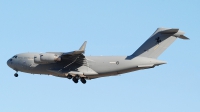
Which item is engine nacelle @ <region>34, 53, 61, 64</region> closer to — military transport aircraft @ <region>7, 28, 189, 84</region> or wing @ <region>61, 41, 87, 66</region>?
military transport aircraft @ <region>7, 28, 189, 84</region>

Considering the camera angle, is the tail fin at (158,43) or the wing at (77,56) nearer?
the wing at (77,56)

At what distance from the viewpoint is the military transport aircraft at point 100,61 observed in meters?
37.9

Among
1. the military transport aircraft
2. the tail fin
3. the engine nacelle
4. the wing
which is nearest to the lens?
the wing

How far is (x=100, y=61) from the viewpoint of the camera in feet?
127

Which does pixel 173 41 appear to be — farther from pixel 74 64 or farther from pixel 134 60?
pixel 74 64

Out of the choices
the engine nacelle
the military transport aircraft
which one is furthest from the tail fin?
the engine nacelle

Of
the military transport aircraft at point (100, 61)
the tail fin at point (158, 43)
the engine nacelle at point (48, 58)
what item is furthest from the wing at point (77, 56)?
the tail fin at point (158, 43)

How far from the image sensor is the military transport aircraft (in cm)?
3788

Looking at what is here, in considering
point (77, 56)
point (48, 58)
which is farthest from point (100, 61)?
point (48, 58)

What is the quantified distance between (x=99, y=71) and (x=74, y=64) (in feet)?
6.72

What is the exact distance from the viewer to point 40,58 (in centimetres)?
3862

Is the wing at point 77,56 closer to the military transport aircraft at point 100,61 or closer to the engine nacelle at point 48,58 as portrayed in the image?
the military transport aircraft at point 100,61

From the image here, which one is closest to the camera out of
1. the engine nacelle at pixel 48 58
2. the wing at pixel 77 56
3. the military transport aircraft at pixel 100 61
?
the wing at pixel 77 56

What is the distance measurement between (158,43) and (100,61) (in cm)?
446
